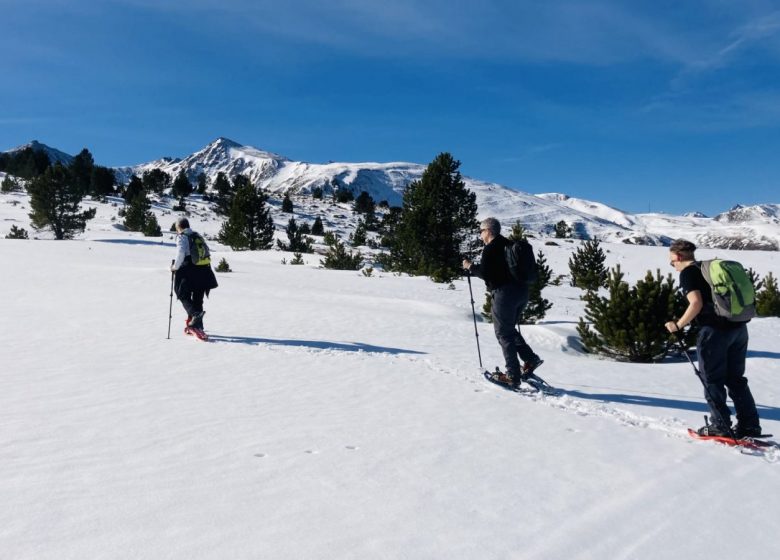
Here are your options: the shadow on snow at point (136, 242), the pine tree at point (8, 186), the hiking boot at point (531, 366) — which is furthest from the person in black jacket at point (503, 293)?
the pine tree at point (8, 186)

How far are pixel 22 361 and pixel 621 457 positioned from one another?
7161mm

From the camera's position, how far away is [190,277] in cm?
927

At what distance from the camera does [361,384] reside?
22.1 feet

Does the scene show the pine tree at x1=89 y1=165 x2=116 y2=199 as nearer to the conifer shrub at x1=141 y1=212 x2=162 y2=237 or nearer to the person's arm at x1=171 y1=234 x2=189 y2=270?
the conifer shrub at x1=141 y1=212 x2=162 y2=237

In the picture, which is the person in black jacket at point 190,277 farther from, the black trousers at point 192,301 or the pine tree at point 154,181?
the pine tree at point 154,181

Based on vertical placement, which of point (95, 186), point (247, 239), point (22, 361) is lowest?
point (22, 361)

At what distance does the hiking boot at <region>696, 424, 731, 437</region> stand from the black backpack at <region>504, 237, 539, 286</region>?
2.27 m

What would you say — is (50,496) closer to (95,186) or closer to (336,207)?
(95,186)

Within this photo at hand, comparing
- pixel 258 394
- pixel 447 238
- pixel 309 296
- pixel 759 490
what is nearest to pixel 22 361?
pixel 258 394

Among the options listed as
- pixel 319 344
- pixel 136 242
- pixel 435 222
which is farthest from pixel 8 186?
pixel 319 344

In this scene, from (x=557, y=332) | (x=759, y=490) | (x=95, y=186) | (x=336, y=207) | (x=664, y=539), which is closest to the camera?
(x=664, y=539)

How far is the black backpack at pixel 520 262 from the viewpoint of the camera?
20.8ft

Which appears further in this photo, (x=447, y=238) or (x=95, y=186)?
(x=95, y=186)

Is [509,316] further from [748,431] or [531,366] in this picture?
[748,431]
